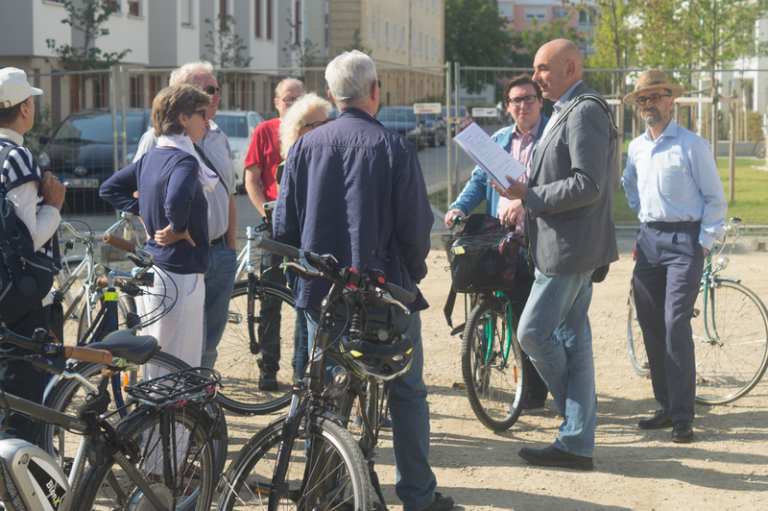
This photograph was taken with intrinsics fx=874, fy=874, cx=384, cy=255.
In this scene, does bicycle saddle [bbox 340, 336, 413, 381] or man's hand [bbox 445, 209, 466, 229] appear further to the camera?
man's hand [bbox 445, 209, 466, 229]

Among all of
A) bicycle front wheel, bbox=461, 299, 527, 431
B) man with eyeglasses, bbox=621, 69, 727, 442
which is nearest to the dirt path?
bicycle front wheel, bbox=461, 299, 527, 431

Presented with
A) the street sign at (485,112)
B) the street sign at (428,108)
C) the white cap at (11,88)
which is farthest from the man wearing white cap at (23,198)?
the street sign at (485,112)

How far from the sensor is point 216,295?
528cm

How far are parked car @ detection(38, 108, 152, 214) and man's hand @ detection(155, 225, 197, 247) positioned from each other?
8672 millimetres

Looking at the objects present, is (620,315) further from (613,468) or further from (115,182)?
(115,182)

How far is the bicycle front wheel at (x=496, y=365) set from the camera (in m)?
5.31

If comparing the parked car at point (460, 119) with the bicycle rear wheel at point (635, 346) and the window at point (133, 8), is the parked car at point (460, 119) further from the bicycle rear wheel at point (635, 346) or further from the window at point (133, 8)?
the window at point (133, 8)

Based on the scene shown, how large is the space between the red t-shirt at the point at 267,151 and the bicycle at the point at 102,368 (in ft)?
6.69

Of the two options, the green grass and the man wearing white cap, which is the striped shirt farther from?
the green grass

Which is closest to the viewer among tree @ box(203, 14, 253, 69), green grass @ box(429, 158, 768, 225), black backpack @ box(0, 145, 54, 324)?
black backpack @ box(0, 145, 54, 324)

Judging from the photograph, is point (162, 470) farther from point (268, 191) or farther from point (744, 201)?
point (744, 201)

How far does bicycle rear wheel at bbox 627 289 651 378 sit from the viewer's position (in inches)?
250

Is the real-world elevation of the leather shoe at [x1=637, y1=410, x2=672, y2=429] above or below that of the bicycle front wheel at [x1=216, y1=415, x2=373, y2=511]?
below

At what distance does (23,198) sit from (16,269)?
0.30 meters
